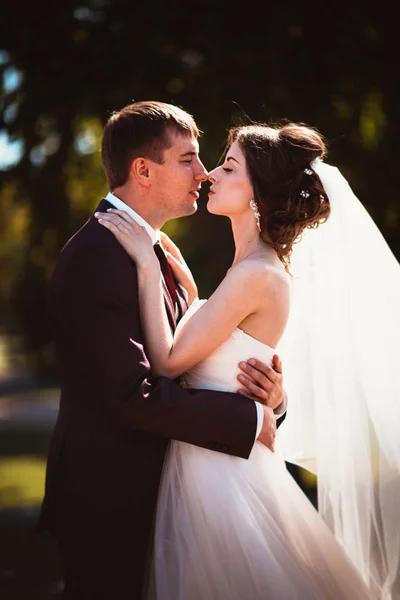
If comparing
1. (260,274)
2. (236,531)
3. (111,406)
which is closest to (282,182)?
(260,274)

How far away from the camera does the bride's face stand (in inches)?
144

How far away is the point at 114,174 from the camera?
358 centimetres

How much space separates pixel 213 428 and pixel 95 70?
13.6 feet

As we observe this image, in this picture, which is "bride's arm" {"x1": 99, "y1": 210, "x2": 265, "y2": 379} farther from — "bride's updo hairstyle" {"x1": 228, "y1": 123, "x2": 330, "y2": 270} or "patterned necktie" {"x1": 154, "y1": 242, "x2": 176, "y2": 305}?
"bride's updo hairstyle" {"x1": 228, "y1": 123, "x2": 330, "y2": 270}

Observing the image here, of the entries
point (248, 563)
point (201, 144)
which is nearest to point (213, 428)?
point (248, 563)

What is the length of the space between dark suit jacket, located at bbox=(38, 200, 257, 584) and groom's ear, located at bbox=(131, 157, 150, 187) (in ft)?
1.23

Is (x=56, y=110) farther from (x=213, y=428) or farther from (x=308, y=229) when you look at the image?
(x=213, y=428)

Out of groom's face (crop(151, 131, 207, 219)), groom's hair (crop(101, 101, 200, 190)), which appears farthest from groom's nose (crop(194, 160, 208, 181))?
groom's hair (crop(101, 101, 200, 190))

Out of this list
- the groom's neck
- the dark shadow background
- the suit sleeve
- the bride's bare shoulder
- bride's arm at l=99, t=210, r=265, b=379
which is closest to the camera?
the suit sleeve

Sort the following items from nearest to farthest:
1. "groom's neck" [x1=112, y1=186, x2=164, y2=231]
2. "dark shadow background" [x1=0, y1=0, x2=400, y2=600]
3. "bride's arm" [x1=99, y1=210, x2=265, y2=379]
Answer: "bride's arm" [x1=99, y1=210, x2=265, y2=379] < "groom's neck" [x1=112, y1=186, x2=164, y2=231] < "dark shadow background" [x1=0, y1=0, x2=400, y2=600]

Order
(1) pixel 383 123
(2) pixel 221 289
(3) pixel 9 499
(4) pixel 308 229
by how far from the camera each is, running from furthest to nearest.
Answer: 1. (3) pixel 9 499
2. (1) pixel 383 123
3. (4) pixel 308 229
4. (2) pixel 221 289

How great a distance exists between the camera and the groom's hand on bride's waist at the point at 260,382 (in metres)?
3.44

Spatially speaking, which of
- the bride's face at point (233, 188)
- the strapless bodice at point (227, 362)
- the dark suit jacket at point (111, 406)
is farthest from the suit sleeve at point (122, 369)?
the bride's face at point (233, 188)

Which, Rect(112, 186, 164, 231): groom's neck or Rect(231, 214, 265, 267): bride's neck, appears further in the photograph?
Rect(231, 214, 265, 267): bride's neck
